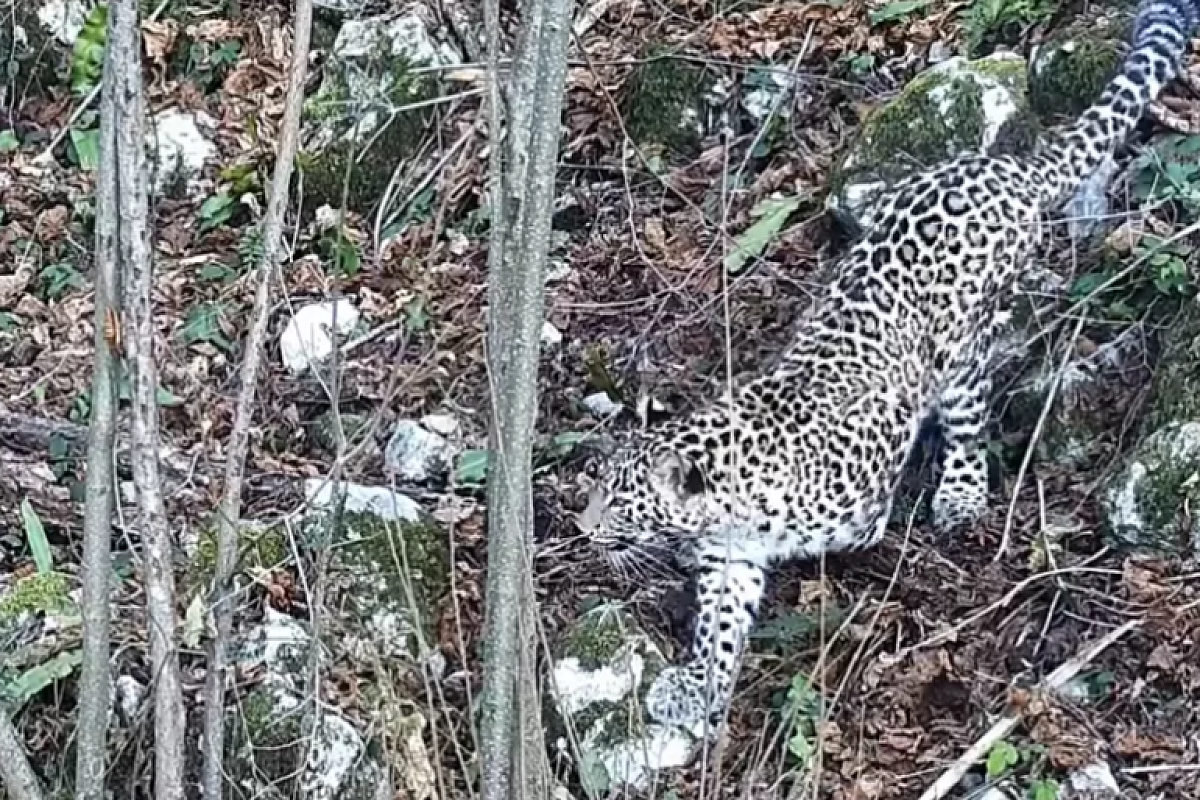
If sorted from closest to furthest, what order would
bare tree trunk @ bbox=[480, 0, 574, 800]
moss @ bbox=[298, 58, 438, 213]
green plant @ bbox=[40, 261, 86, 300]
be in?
bare tree trunk @ bbox=[480, 0, 574, 800] → green plant @ bbox=[40, 261, 86, 300] → moss @ bbox=[298, 58, 438, 213]

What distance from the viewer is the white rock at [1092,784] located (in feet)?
16.9

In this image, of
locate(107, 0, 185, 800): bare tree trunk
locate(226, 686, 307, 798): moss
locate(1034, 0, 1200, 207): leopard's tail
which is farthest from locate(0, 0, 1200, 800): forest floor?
locate(1034, 0, 1200, 207): leopard's tail

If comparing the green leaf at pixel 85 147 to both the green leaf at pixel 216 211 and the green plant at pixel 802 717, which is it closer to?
the green leaf at pixel 216 211

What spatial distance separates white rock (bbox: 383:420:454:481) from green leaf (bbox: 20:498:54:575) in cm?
110

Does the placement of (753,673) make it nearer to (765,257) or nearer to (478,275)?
(765,257)

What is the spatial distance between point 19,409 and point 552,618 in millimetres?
2260

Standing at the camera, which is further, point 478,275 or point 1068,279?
point 478,275

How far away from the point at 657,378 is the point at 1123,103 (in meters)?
1.75

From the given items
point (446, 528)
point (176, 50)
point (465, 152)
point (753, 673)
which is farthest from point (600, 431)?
point (176, 50)

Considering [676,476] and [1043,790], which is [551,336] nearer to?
[676,476]

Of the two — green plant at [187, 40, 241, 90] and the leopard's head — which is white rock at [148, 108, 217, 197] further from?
the leopard's head

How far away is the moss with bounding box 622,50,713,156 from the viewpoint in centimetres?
802

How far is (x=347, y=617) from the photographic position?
5676 mm

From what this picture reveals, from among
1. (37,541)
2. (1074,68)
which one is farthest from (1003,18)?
(37,541)
